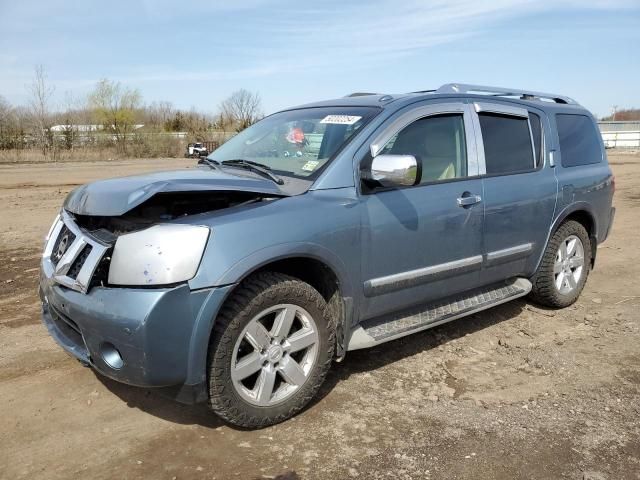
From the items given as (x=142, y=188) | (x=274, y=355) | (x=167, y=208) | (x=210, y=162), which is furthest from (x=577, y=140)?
(x=142, y=188)

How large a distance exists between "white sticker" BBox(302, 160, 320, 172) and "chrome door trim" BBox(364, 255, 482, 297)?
2.53 feet

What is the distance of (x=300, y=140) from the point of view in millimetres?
3953

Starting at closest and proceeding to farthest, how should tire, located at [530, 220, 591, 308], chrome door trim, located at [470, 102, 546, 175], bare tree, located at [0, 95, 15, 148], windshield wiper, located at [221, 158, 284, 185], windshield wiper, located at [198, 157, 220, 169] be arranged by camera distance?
windshield wiper, located at [221, 158, 284, 185] → windshield wiper, located at [198, 157, 220, 169] → chrome door trim, located at [470, 102, 546, 175] → tire, located at [530, 220, 591, 308] → bare tree, located at [0, 95, 15, 148]

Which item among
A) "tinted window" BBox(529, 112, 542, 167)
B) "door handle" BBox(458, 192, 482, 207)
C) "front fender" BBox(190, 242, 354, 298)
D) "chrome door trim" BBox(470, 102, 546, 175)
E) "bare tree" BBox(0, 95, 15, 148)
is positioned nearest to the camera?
"front fender" BBox(190, 242, 354, 298)

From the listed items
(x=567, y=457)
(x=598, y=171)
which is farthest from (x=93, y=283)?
(x=598, y=171)

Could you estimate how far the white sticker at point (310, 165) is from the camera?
356 centimetres

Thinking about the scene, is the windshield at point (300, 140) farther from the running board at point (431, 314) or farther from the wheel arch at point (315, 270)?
the running board at point (431, 314)

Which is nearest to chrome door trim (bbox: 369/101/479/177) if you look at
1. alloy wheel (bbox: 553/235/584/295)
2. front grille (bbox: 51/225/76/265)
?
alloy wheel (bbox: 553/235/584/295)

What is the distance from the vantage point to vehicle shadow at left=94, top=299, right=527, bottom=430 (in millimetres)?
3350

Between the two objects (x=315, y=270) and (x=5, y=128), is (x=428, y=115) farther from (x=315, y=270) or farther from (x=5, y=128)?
(x=5, y=128)

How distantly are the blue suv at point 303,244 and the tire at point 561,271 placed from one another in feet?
0.10

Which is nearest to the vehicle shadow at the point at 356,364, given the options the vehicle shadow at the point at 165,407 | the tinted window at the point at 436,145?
the vehicle shadow at the point at 165,407

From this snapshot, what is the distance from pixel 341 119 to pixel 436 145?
2.34 ft

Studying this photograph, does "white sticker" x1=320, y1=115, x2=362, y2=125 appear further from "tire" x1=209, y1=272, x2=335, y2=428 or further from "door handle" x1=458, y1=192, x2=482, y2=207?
"tire" x1=209, y1=272, x2=335, y2=428
